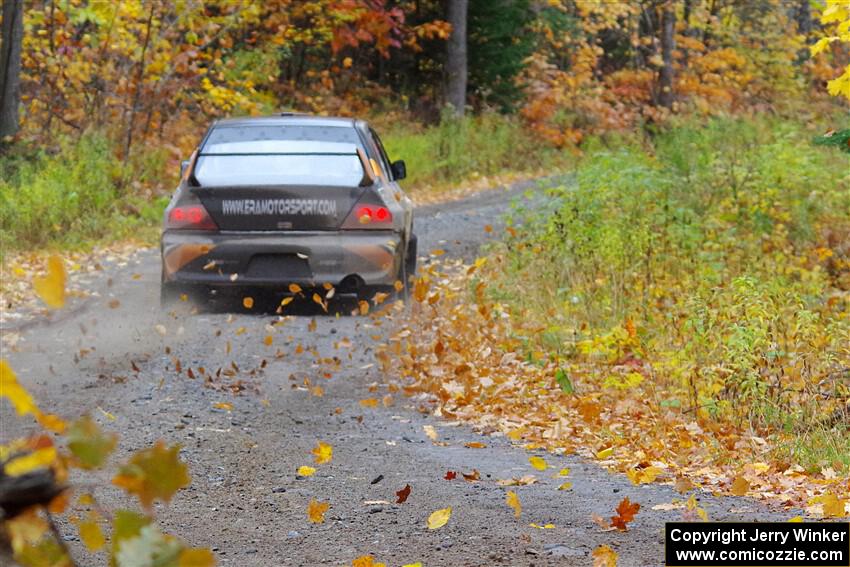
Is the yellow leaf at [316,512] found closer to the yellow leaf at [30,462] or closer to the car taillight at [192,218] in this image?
the yellow leaf at [30,462]

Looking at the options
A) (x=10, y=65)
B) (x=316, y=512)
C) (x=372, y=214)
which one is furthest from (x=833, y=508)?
(x=10, y=65)

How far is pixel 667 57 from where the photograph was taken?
99.3 feet

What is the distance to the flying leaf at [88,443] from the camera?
1.52 metres

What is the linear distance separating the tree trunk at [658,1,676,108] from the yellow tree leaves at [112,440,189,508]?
92.2 ft

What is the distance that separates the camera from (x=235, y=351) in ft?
30.3

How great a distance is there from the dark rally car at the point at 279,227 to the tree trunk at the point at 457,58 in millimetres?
17393

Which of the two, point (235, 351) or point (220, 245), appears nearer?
point (235, 351)

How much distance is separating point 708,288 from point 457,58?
61.6 feet

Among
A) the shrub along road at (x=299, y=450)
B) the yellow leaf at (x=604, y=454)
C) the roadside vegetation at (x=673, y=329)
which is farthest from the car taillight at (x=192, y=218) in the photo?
the yellow leaf at (x=604, y=454)

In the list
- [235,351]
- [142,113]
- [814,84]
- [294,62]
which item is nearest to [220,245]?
[235,351]

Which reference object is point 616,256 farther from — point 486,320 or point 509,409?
point 509,409

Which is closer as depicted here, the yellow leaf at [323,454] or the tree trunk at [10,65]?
the yellow leaf at [323,454]

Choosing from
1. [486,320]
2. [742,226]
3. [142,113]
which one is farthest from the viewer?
[142,113]

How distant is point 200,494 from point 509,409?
2562 mm
